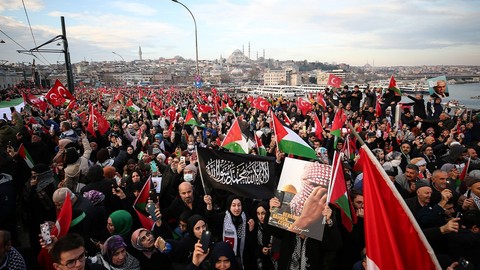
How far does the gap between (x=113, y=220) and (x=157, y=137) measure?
4843 mm

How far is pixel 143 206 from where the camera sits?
371cm

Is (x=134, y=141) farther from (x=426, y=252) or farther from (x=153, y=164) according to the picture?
(x=426, y=252)

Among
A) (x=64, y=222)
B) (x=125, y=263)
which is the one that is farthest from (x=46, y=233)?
(x=125, y=263)

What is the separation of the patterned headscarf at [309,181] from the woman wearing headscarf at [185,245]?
1017 mm

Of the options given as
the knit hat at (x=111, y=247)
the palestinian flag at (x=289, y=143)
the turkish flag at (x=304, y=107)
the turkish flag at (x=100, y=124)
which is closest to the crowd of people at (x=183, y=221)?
the knit hat at (x=111, y=247)

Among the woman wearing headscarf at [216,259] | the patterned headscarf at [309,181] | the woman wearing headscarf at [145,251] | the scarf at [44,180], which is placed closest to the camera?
the woman wearing headscarf at [216,259]

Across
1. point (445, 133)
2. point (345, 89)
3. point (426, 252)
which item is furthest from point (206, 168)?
point (345, 89)

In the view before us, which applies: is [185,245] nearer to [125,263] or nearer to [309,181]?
[125,263]

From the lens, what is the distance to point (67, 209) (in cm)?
273

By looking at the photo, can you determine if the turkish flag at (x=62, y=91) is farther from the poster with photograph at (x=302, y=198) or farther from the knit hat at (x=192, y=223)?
the poster with photograph at (x=302, y=198)

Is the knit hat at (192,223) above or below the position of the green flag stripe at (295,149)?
below

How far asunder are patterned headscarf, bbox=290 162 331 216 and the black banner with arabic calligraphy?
666 millimetres

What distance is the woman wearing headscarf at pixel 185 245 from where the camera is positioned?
3080 millimetres

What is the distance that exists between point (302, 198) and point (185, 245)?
4.35 feet
